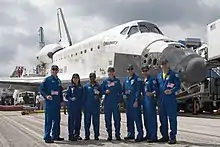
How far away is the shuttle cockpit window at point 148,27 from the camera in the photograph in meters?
20.4

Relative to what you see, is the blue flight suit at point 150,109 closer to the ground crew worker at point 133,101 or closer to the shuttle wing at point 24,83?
the ground crew worker at point 133,101

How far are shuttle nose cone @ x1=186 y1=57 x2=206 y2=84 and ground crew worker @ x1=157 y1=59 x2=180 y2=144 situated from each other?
727cm

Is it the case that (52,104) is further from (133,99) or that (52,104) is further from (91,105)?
(133,99)

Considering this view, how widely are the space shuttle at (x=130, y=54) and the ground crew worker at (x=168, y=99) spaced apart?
24.0ft

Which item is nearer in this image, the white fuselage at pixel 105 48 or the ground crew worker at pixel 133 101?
the ground crew worker at pixel 133 101

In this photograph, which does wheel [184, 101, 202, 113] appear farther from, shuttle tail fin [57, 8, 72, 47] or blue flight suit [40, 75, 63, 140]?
shuttle tail fin [57, 8, 72, 47]

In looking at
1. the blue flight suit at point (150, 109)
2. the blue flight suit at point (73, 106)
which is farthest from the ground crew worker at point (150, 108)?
the blue flight suit at point (73, 106)

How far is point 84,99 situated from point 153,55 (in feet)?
26.6

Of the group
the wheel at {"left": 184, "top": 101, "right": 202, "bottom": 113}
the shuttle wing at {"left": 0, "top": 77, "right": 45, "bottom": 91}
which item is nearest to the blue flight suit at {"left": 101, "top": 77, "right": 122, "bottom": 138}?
the wheel at {"left": 184, "top": 101, "right": 202, "bottom": 113}

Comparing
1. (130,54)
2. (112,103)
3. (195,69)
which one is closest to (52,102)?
(112,103)

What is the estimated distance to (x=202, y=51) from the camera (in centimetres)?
2650

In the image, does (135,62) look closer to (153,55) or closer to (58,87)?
(153,55)

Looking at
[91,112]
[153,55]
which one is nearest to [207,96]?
[153,55]

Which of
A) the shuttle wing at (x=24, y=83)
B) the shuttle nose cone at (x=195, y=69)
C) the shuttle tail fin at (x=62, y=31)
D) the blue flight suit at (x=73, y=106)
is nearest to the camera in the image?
the blue flight suit at (x=73, y=106)
